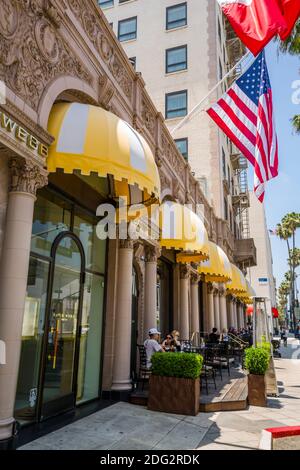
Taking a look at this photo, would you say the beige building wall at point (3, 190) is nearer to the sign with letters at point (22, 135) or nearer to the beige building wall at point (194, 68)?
the sign with letters at point (22, 135)

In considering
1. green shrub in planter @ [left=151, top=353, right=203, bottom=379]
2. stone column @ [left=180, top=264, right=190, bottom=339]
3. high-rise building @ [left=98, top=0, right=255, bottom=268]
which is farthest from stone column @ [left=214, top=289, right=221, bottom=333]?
green shrub in planter @ [left=151, top=353, right=203, bottom=379]

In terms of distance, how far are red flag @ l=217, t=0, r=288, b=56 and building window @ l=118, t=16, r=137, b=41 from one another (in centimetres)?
2306

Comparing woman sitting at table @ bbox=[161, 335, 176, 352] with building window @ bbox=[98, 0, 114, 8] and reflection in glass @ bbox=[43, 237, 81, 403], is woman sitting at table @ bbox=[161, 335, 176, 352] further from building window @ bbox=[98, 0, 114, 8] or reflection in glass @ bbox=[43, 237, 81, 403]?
building window @ bbox=[98, 0, 114, 8]

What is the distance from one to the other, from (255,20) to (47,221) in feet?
22.3

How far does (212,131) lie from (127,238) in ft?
58.0

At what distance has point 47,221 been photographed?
307 inches

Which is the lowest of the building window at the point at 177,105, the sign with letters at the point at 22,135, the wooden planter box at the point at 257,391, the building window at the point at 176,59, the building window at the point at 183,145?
the wooden planter box at the point at 257,391

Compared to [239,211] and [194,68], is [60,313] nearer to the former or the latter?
[194,68]

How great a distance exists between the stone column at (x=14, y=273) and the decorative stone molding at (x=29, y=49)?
52.9 inches

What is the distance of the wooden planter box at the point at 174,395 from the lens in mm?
7996

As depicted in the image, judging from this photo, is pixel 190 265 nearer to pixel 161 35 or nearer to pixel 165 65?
pixel 165 65

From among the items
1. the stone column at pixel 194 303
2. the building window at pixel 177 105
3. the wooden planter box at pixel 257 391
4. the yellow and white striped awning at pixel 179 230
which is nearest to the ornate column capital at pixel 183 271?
the stone column at pixel 194 303

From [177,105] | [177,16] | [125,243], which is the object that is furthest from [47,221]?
[177,16]
